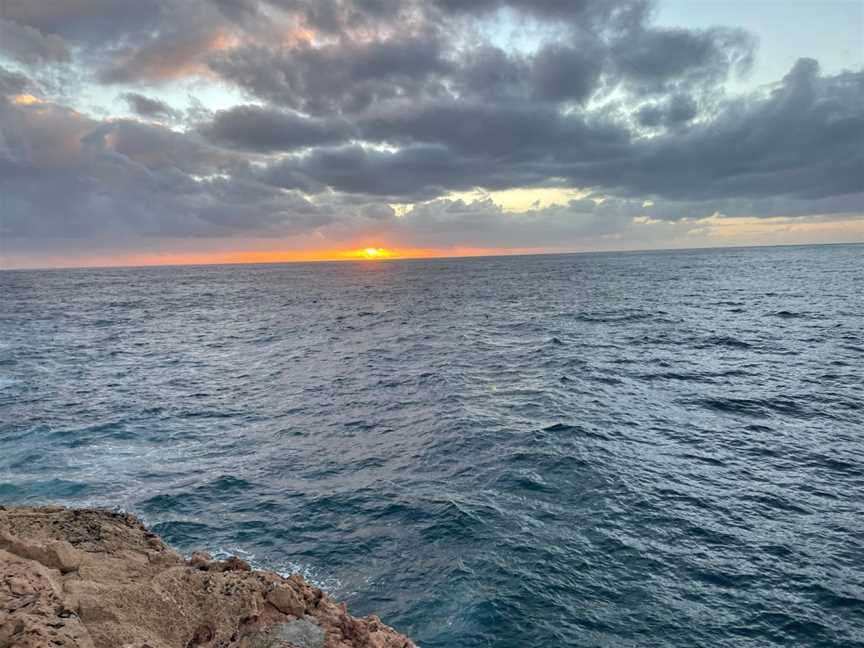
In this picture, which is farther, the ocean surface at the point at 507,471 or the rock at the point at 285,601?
the ocean surface at the point at 507,471

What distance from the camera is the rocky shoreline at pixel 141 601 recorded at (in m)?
7.58

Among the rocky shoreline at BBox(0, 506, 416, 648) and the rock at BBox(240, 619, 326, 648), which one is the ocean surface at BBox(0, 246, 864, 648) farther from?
the rock at BBox(240, 619, 326, 648)

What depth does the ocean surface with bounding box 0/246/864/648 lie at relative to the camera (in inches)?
604

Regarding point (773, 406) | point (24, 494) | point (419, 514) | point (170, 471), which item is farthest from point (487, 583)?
point (773, 406)

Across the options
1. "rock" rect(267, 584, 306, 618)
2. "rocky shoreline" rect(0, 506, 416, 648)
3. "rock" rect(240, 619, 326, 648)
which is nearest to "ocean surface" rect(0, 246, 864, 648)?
"rocky shoreline" rect(0, 506, 416, 648)

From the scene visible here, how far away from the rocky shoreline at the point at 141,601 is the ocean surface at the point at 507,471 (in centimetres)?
622

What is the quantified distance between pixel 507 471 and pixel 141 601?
1811 centimetres

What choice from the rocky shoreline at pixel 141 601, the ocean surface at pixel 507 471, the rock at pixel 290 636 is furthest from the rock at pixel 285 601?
the ocean surface at pixel 507 471

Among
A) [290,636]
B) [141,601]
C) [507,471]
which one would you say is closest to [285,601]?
[290,636]

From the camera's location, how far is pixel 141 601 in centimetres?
891

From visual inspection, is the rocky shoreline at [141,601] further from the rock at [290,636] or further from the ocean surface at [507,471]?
the ocean surface at [507,471]

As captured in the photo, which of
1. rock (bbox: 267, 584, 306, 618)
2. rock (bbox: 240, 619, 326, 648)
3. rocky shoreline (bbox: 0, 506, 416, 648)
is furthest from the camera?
rock (bbox: 267, 584, 306, 618)

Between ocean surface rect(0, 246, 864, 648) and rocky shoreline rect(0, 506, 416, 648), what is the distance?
6.22 m

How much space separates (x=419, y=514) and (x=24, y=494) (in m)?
18.1
